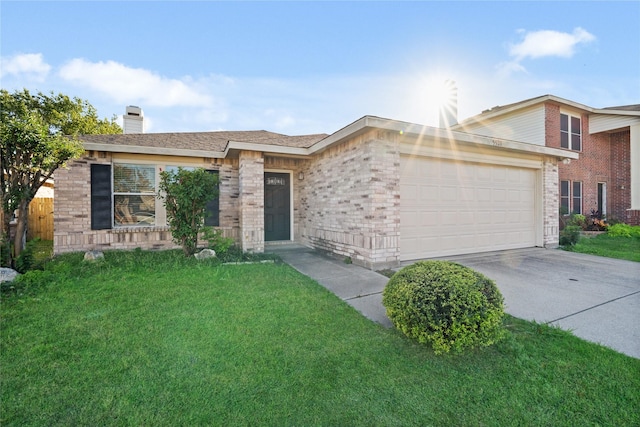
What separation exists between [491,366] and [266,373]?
183 cm

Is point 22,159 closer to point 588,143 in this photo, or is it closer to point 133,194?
point 133,194

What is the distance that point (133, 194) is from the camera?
7.09 metres

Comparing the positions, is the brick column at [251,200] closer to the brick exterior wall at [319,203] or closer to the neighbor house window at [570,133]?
the brick exterior wall at [319,203]

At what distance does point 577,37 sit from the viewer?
6.89 metres

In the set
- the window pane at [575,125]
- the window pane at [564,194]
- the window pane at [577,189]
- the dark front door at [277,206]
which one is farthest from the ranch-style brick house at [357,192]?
the window pane at [575,125]

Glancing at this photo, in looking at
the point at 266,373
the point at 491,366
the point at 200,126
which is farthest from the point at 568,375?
the point at 200,126

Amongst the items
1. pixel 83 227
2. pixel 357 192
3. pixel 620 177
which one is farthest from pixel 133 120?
A: pixel 620 177

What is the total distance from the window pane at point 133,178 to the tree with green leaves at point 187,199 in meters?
1.35

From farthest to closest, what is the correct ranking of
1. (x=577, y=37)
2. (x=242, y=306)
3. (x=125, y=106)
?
(x=125, y=106) → (x=577, y=37) → (x=242, y=306)

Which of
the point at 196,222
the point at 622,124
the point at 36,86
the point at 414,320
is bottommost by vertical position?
the point at 414,320

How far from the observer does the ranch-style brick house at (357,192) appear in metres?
5.70

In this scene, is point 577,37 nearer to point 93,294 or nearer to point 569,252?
point 569,252

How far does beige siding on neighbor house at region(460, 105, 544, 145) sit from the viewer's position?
1200cm

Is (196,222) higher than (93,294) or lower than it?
higher
